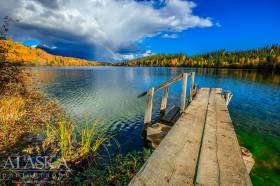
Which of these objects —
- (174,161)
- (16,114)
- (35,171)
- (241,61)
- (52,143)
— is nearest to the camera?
(174,161)

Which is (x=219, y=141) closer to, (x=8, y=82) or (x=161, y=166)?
(x=161, y=166)

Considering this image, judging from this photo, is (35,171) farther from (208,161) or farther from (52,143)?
(208,161)

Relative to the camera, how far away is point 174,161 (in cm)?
297

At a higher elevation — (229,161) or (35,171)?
(229,161)

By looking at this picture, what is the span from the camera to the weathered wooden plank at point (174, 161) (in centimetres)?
247

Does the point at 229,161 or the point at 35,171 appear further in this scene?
the point at 35,171

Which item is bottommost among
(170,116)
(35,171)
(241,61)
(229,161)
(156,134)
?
(35,171)

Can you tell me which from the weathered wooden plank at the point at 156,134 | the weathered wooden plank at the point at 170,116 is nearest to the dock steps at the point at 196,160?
the weathered wooden plank at the point at 156,134

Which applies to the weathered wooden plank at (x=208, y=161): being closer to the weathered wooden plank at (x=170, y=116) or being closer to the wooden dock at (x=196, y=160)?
the wooden dock at (x=196, y=160)

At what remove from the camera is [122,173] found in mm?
5262

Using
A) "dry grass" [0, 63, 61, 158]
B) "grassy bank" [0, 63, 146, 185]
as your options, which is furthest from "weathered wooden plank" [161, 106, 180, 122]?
"dry grass" [0, 63, 61, 158]

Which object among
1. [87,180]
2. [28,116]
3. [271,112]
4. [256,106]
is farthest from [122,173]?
[256,106]

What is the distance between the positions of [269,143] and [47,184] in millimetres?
9661

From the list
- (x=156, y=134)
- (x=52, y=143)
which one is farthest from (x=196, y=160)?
(x=52, y=143)
